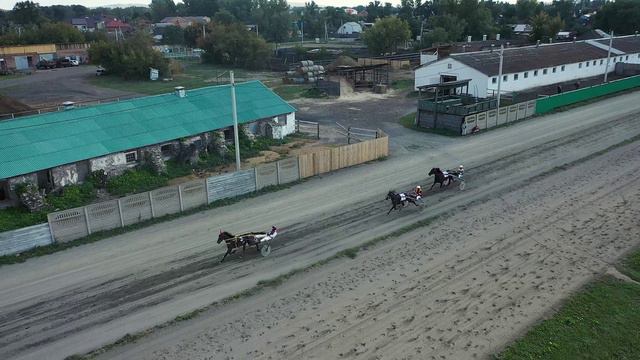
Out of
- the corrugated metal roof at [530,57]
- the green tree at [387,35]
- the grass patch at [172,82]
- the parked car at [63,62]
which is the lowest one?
the grass patch at [172,82]

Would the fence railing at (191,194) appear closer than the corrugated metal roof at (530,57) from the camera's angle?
Yes

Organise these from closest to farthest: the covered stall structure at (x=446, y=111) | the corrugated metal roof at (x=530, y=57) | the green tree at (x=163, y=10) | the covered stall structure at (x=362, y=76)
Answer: the covered stall structure at (x=446, y=111), the corrugated metal roof at (x=530, y=57), the covered stall structure at (x=362, y=76), the green tree at (x=163, y=10)

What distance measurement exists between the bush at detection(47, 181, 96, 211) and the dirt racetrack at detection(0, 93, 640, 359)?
4530 millimetres

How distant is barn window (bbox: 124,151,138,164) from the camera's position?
2672 cm

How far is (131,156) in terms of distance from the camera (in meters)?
27.0

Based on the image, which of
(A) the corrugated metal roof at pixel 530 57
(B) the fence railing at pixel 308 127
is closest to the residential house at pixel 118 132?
(B) the fence railing at pixel 308 127

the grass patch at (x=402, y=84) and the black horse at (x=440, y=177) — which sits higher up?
the grass patch at (x=402, y=84)

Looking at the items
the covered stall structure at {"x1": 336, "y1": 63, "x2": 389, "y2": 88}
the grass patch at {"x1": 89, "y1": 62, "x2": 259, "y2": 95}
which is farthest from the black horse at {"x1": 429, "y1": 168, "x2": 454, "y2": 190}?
the grass patch at {"x1": 89, "y1": 62, "x2": 259, "y2": 95}

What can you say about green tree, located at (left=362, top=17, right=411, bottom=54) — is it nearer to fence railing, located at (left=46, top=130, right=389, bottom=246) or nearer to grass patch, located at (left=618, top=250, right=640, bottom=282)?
fence railing, located at (left=46, top=130, right=389, bottom=246)

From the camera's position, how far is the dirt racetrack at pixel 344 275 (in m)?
13.8

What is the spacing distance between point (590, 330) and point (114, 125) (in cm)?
2413

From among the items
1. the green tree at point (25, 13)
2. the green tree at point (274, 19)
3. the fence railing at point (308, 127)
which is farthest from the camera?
the green tree at point (274, 19)

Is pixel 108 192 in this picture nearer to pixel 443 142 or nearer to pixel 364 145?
pixel 364 145

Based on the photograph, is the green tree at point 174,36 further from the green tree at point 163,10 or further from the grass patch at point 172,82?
the green tree at point 163,10
